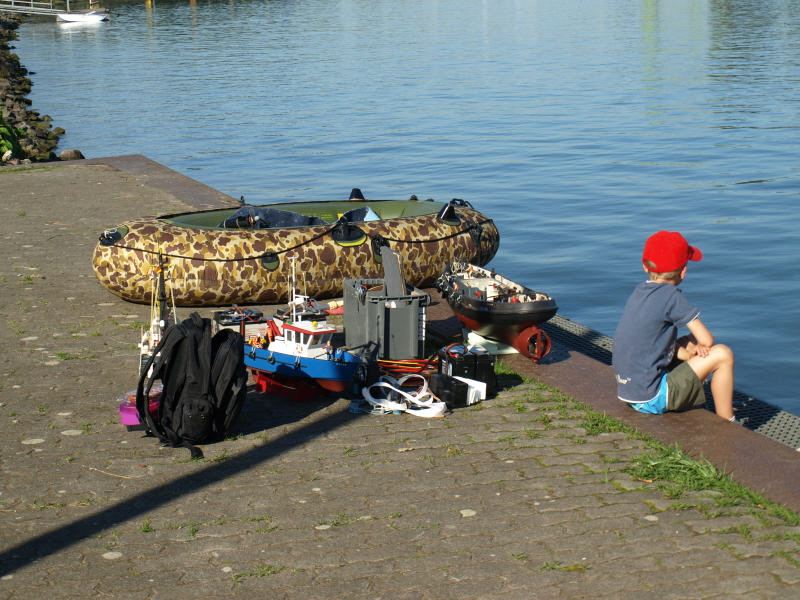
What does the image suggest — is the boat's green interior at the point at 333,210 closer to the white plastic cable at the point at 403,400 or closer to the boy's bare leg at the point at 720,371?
the white plastic cable at the point at 403,400

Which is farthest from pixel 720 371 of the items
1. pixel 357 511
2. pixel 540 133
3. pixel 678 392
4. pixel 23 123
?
pixel 23 123

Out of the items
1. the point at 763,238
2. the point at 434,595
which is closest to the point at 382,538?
the point at 434,595

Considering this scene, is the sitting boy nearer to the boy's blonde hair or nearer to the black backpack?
the boy's blonde hair

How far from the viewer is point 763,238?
1856cm

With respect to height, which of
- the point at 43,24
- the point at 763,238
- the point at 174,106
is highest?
the point at 43,24

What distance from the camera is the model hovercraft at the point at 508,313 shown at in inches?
340

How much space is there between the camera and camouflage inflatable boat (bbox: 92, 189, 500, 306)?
1067 centimetres

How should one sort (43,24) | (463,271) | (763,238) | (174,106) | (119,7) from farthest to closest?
(119,7), (43,24), (174,106), (763,238), (463,271)

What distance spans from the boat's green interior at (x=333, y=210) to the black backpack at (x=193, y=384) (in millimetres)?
5105

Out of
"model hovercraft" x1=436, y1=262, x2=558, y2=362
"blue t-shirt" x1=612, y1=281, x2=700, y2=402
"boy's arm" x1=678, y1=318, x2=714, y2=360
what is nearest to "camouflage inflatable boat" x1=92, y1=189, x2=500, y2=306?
"model hovercraft" x1=436, y1=262, x2=558, y2=362

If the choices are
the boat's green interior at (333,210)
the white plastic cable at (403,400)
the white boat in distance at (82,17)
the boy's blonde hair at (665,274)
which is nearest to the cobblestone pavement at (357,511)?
the white plastic cable at (403,400)

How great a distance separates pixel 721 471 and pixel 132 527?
3.44 m

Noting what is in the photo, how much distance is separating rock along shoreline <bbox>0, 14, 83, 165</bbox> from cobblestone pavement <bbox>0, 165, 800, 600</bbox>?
17.0 m

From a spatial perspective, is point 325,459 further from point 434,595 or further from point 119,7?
point 119,7
